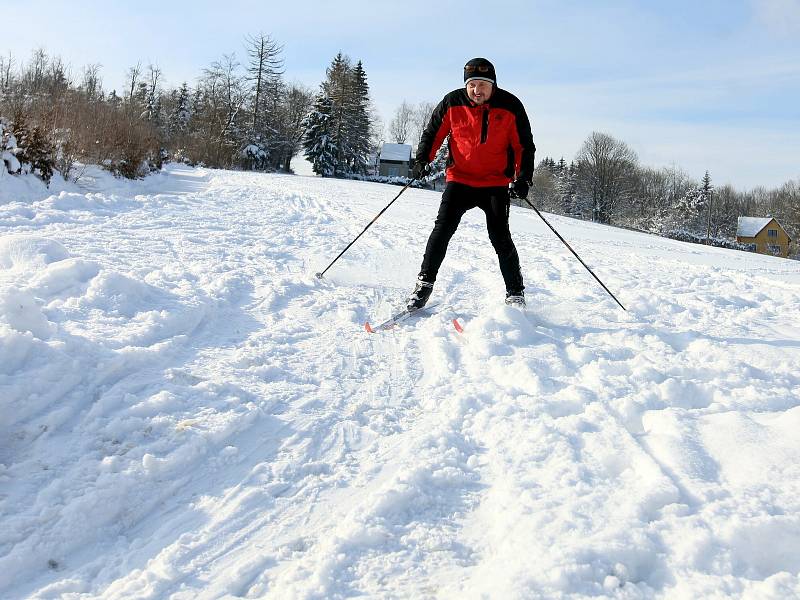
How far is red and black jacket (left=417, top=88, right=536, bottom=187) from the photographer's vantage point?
4.27 metres

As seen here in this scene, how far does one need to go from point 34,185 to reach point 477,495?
9.39m

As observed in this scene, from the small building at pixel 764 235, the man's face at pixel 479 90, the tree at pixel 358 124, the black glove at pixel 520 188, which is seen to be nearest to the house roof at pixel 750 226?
the small building at pixel 764 235

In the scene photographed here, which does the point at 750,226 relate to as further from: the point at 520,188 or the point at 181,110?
the point at 520,188

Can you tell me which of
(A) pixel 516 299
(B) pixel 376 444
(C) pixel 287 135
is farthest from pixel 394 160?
(B) pixel 376 444

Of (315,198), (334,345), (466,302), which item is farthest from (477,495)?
(315,198)

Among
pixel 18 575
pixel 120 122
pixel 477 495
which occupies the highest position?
pixel 120 122

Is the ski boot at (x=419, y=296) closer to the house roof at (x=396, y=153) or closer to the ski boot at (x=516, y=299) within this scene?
the ski boot at (x=516, y=299)

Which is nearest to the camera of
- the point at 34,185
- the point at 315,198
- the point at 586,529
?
the point at 586,529

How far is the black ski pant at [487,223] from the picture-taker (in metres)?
4.44

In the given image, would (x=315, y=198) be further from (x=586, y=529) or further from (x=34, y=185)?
(x=586, y=529)

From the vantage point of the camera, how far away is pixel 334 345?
365 cm

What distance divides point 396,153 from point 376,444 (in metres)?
→ 70.0

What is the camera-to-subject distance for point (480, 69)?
161 inches

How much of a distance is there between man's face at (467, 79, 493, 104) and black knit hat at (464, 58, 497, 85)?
0.10ft
